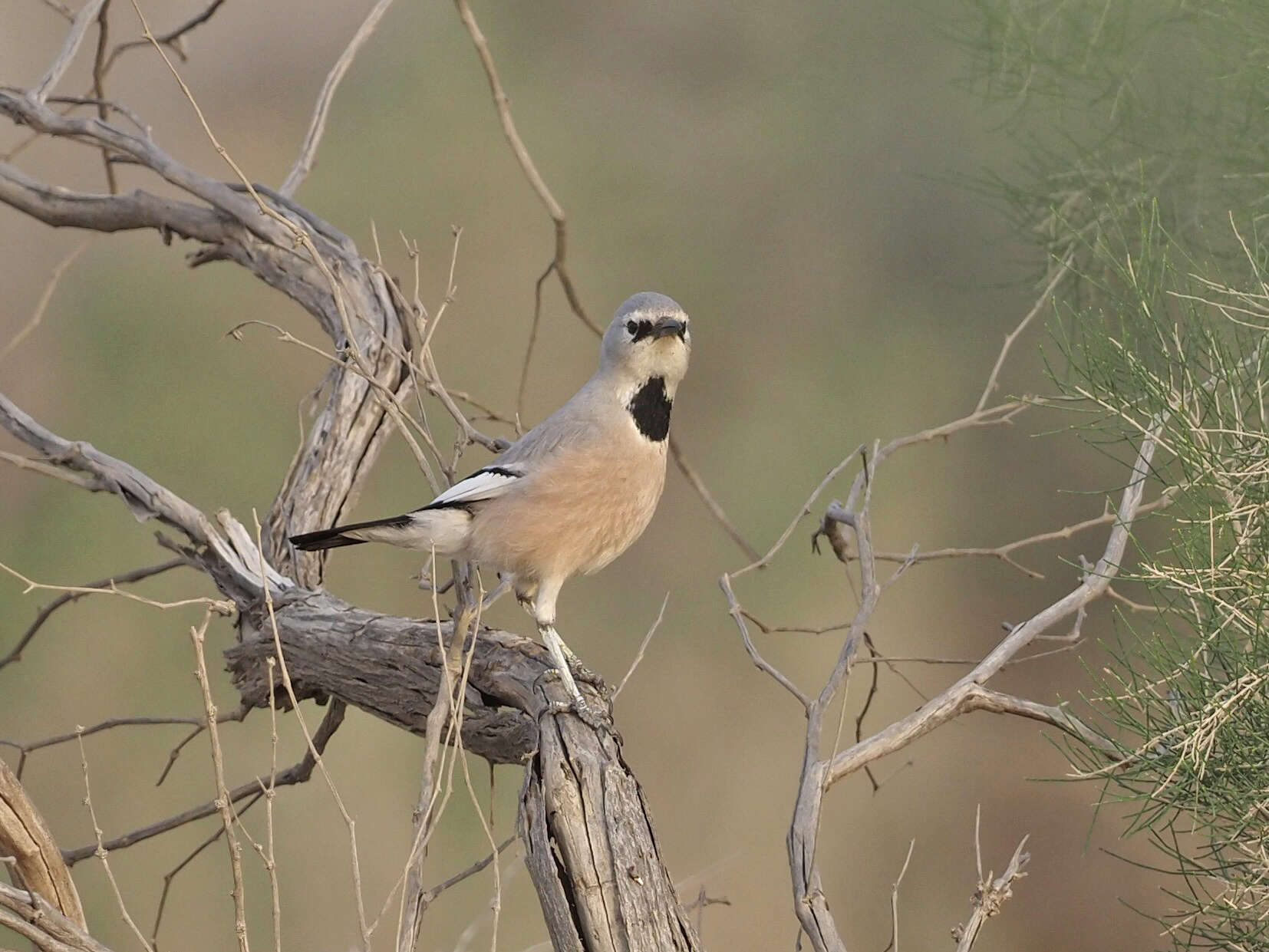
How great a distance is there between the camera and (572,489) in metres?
1.59

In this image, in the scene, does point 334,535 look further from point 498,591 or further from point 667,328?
point 667,328

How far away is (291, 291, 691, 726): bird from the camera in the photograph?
156 cm

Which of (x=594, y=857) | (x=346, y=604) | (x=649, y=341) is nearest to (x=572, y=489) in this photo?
(x=649, y=341)

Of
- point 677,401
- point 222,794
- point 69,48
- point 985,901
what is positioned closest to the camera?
point 222,794

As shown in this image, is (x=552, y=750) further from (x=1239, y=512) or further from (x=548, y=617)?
(x=1239, y=512)

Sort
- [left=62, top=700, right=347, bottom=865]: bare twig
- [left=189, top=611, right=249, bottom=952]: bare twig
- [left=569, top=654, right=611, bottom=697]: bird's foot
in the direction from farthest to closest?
1. [left=62, top=700, right=347, bottom=865]: bare twig
2. [left=569, top=654, right=611, bottom=697]: bird's foot
3. [left=189, top=611, right=249, bottom=952]: bare twig

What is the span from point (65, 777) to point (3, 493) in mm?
876

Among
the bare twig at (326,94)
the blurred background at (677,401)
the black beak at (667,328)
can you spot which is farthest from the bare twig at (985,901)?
the blurred background at (677,401)

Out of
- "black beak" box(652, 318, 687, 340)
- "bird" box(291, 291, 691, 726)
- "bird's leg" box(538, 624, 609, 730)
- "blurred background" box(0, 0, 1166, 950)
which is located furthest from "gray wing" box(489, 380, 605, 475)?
"blurred background" box(0, 0, 1166, 950)

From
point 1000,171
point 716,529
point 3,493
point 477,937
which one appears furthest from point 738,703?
point 3,493

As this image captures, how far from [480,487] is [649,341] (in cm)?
30

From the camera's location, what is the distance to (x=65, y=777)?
376 cm

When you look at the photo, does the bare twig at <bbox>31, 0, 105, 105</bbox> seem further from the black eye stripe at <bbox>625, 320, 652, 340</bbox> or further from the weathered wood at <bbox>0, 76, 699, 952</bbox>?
the black eye stripe at <bbox>625, 320, 652, 340</bbox>

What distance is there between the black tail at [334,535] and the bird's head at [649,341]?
1.18ft
